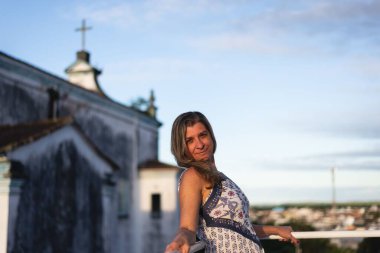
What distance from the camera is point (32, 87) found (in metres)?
16.6

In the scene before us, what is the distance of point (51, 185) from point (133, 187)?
11.2m

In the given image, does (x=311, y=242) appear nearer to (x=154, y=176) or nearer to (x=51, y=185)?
(x=51, y=185)

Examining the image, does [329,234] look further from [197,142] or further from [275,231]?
[197,142]

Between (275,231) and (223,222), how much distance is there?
31.2 inches

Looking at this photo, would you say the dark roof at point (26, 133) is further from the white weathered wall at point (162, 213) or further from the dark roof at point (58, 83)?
the white weathered wall at point (162, 213)

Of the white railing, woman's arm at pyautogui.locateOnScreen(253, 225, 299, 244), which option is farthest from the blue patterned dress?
the white railing

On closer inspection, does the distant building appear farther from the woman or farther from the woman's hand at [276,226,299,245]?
the woman

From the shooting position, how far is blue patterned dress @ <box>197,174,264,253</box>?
2.62m

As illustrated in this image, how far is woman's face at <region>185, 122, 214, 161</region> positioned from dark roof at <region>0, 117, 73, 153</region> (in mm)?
8872

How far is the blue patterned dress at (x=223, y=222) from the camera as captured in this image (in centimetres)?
262

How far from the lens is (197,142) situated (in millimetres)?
2711

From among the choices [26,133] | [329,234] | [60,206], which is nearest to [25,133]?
[26,133]

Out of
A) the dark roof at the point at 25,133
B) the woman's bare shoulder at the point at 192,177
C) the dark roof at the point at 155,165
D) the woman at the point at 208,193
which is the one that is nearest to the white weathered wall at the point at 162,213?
the dark roof at the point at 155,165

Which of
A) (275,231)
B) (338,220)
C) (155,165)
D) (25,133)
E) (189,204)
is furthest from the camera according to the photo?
(338,220)
